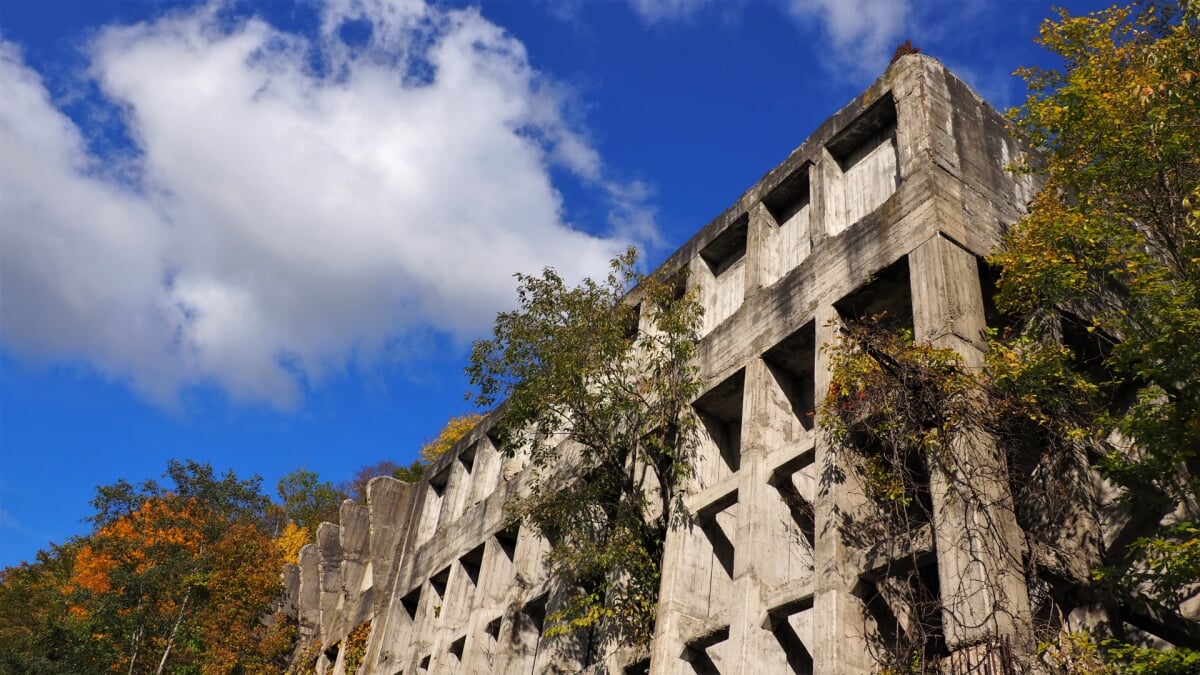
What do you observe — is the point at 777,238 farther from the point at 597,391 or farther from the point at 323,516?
the point at 323,516

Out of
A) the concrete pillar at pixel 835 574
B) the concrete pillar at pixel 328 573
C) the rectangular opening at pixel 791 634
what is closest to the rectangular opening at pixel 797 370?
the concrete pillar at pixel 835 574

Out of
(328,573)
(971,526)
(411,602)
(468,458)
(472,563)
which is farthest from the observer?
(328,573)

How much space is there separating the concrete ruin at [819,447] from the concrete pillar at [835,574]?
0.02 metres

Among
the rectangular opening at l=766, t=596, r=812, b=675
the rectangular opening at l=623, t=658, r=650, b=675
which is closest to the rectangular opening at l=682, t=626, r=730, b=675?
the rectangular opening at l=623, t=658, r=650, b=675

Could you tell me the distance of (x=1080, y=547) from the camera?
1176 centimetres

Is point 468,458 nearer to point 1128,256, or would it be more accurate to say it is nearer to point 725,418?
point 725,418

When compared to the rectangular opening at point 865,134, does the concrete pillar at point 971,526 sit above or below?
below

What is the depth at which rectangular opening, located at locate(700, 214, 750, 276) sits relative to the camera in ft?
60.7

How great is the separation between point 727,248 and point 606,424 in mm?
4073

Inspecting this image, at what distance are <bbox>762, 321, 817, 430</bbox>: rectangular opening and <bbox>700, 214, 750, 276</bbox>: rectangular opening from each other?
3536 millimetres

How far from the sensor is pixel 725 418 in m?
17.1

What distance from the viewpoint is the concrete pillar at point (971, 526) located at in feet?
33.0

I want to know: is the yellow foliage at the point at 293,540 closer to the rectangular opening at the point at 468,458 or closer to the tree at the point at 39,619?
the tree at the point at 39,619

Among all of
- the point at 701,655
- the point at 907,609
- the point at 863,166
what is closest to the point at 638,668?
the point at 701,655
